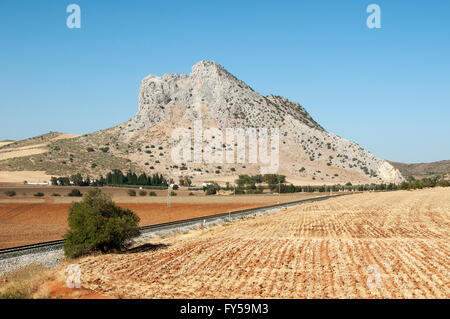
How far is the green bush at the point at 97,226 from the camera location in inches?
1194

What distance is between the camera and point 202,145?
559 ft

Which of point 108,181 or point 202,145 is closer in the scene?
point 108,181

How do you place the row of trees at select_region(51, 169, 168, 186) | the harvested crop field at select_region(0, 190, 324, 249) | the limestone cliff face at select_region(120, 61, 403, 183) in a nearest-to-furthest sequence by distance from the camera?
the harvested crop field at select_region(0, 190, 324, 249) < the row of trees at select_region(51, 169, 168, 186) < the limestone cliff face at select_region(120, 61, 403, 183)

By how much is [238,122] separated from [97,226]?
153174 millimetres

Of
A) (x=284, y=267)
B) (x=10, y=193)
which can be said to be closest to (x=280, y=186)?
(x=10, y=193)

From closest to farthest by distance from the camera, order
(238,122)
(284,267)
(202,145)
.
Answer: (284,267) < (202,145) < (238,122)

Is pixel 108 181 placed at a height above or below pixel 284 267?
above

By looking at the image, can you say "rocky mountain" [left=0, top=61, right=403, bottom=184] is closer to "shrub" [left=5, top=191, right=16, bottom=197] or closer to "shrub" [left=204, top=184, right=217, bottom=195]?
"shrub" [left=204, top=184, right=217, bottom=195]

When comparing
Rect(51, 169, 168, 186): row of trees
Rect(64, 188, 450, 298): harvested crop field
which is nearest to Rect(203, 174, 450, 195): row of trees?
Rect(51, 169, 168, 186): row of trees

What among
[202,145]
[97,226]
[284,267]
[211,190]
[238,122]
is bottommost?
[284,267]

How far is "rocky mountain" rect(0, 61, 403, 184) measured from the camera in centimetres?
16075

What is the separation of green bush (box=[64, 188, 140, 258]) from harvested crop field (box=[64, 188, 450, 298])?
1792mm

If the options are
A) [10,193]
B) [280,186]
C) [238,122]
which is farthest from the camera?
[238,122]

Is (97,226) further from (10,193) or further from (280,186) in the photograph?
(280,186)
